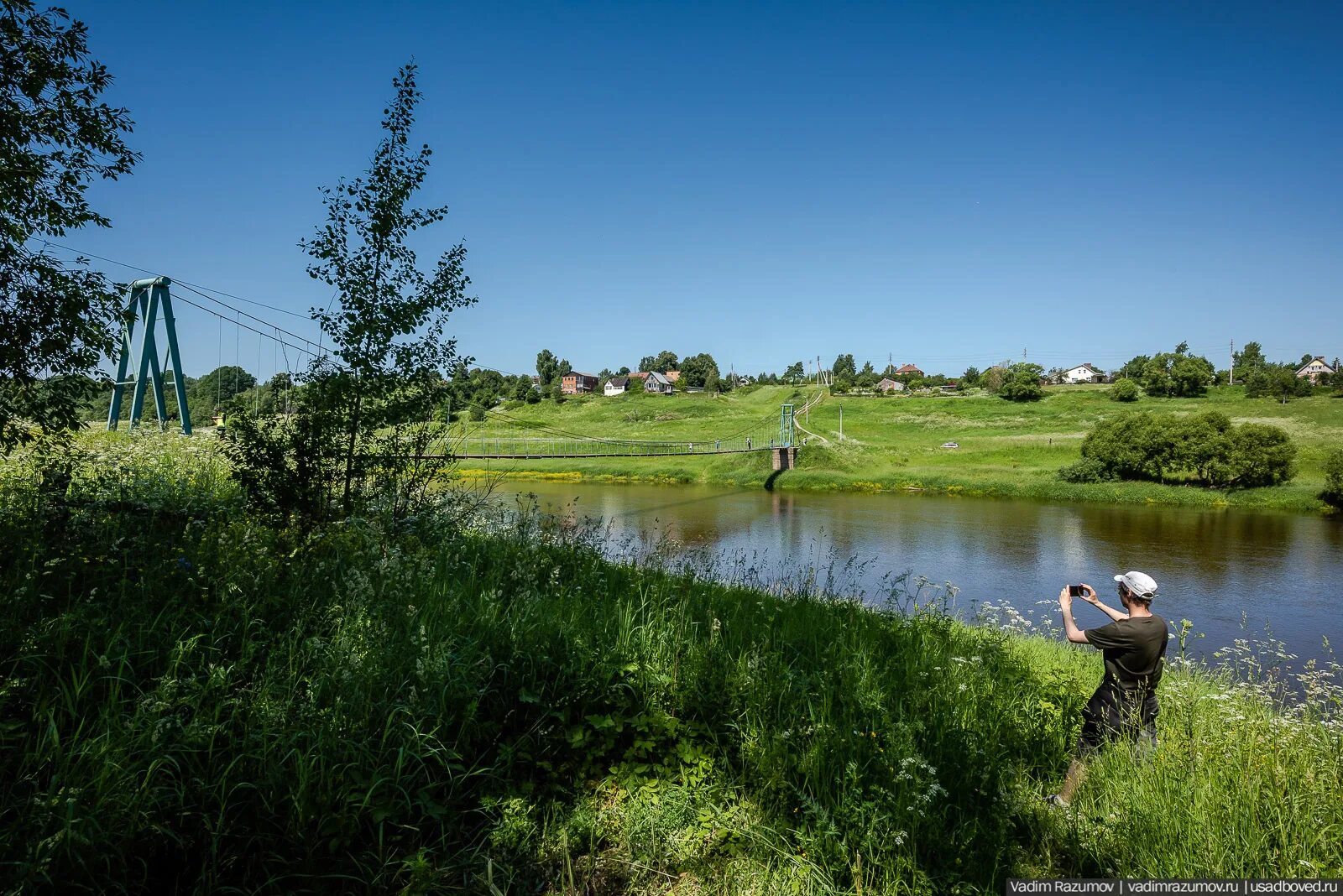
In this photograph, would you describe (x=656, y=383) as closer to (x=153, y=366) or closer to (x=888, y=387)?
(x=888, y=387)

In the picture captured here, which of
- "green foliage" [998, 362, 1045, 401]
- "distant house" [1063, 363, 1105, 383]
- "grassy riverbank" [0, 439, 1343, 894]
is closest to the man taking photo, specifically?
"grassy riverbank" [0, 439, 1343, 894]

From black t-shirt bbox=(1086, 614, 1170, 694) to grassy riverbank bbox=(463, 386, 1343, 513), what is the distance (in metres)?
14.1

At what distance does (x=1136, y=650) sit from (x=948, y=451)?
40.5 metres

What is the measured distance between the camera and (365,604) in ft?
10.4

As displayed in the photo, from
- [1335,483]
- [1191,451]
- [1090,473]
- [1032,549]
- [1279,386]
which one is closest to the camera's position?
[1032,549]

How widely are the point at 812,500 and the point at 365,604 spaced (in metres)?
27.4

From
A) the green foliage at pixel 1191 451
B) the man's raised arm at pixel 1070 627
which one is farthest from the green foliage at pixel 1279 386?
the man's raised arm at pixel 1070 627

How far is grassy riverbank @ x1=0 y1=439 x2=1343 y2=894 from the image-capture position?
6.59ft

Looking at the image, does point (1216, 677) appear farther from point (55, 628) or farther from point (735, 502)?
point (735, 502)

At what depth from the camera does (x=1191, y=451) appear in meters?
29.0

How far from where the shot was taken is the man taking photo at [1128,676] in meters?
3.46

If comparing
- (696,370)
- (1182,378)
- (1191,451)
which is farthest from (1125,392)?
(696,370)

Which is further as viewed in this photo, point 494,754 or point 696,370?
point 696,370

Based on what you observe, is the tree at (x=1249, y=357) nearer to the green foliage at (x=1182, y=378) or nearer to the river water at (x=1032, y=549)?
the green foliage at (x=1182, y=378)
